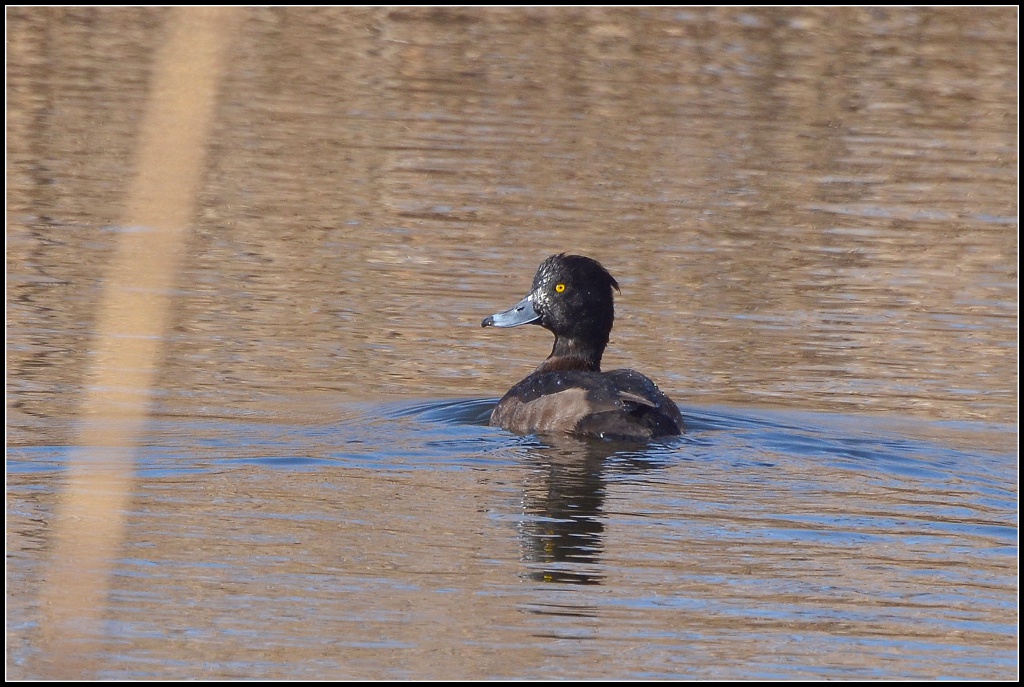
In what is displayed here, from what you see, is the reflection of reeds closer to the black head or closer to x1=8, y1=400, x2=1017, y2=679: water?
x1=8, y1=400, x2=1017, y2=679: water

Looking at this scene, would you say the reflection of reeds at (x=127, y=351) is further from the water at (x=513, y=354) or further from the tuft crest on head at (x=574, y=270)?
the tuft crest on head at (x=574, y=270)

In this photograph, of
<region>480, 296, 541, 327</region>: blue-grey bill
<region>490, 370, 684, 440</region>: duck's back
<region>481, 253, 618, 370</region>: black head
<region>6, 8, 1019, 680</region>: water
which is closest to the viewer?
<region>6, 8, 1019, 680</region>: water

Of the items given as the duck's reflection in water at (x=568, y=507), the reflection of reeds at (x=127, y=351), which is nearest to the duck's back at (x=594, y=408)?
the duck's reflection in water at (x=568, y=507)

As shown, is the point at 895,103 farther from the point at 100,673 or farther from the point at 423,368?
the point at 100,673

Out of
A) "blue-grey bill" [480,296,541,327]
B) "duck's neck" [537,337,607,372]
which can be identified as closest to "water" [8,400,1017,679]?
"duck's neck" [537,337,607,372]

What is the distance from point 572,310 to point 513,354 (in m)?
1.46

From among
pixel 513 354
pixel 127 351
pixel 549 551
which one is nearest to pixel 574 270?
pixel 513 354

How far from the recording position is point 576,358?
10.2 m

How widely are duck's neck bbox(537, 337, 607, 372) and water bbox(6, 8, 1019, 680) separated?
41cm

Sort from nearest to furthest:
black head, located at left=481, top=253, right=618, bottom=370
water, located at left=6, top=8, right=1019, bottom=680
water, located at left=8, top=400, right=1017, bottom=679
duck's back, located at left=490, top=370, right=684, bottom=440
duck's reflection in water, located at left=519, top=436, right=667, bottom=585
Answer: water, located at left=8, top=400, right=1017, bottom=679, water, located at left=6, top=8, right=1019, bottom=680, duck's reflection in water, located at left=519, top=436, right=667, bottom=585, duck's back, located at left=490, top=370, right=684, bottom=440, black head, located at left=481, top=253, right=618, bottom=370

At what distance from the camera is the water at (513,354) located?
19.2 ft

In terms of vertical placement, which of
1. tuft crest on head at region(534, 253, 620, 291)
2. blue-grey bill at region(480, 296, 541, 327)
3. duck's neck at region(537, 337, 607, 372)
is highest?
tuft crest on head at region(534, 253, 620, 291)

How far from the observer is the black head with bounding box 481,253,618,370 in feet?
33.4

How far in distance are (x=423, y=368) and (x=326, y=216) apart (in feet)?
14.0
